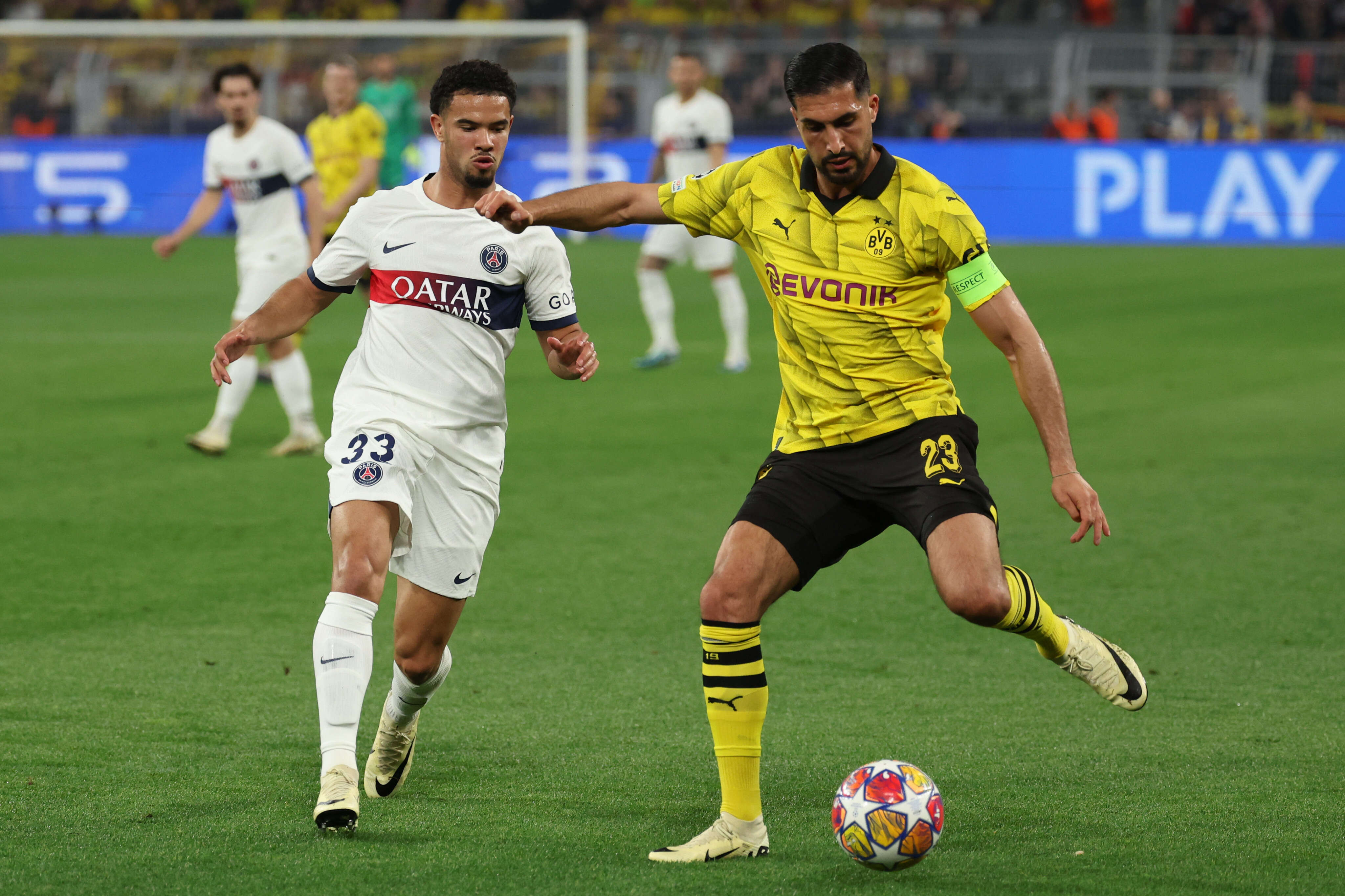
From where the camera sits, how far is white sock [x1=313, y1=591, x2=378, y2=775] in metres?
4.27

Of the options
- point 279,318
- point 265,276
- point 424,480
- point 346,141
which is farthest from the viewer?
point 346,141

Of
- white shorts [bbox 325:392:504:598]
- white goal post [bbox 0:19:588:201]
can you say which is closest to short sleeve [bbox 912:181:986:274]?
white shorts [bbox 325:392:504:598]

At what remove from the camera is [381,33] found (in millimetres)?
20922

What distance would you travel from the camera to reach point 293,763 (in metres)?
4.95

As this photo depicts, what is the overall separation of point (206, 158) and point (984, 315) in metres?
7.02

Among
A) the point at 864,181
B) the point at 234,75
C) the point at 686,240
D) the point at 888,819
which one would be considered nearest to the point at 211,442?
the point at 234,75

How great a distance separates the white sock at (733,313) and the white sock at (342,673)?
9.23m

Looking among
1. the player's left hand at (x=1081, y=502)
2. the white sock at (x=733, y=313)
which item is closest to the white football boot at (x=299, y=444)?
the white sock at (x=733, y=313)

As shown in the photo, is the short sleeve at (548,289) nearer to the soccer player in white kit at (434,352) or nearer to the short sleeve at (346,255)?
the soccer player in white kit at (434,352)

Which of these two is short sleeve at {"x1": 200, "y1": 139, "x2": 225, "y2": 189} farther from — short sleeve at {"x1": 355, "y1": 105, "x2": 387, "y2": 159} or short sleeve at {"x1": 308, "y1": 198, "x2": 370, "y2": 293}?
short sleeve at {"x1": 308, "y1": 198, "x2": 370, "y2": 293}

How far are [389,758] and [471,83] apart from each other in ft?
6.28

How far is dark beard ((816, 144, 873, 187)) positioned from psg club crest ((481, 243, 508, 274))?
92 cm

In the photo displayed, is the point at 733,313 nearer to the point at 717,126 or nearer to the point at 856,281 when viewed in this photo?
the point at 717,126

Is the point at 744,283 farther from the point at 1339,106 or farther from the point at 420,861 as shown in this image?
the point at 420,861
